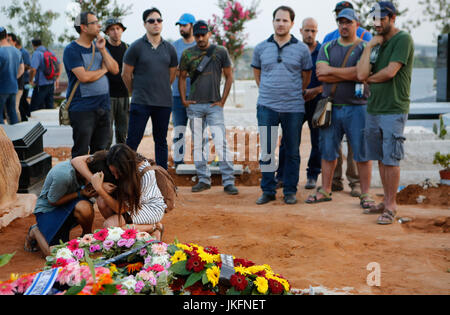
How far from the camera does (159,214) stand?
425 centimetres

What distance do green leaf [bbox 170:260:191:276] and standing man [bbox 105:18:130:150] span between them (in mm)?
4566

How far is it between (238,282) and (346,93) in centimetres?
378

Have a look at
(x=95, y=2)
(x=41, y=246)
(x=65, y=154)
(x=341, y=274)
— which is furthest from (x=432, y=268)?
(x=95, y=2)

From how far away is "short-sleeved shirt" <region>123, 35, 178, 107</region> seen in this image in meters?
6.08

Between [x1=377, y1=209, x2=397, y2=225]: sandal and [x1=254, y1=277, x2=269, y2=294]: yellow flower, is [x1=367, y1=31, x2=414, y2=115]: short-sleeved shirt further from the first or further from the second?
[x1=254, y1=277, x2=269, y2=294]: yellow flower

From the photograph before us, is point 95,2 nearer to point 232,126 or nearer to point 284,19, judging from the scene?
point 232,126

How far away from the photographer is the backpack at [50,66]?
1194 centimetres

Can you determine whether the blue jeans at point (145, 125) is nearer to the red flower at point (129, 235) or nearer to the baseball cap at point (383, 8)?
the baseball cap at point (383, 8)

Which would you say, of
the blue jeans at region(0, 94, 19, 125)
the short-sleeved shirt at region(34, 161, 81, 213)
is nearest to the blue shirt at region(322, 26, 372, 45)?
the short-sleeved shirt at region(34, 161, 81, 213)

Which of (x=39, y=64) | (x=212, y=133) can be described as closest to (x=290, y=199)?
(x=212, y=133)

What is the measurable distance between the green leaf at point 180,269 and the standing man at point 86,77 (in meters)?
3.36

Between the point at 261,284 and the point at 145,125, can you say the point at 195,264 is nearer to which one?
the point at 261,284

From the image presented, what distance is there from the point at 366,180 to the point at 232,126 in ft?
21.5

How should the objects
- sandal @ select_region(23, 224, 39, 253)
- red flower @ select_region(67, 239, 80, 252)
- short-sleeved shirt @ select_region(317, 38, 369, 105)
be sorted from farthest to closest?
short-sleeved shirt @ select_region(317, 38, 369, 105) → sandal @ select_region(23, 224, 39, 253) → red flower @ select_region(67, 239, 80, 252)
